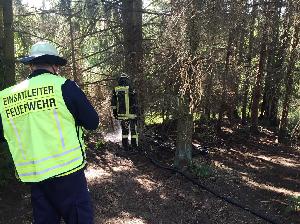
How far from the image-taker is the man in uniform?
3.46m

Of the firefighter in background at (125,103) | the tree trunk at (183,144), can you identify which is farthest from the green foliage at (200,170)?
the firefighter in background at (125,103)

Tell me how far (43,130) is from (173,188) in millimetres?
6589

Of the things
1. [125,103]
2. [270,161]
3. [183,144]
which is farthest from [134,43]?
[270,161]

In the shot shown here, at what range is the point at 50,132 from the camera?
3459mm

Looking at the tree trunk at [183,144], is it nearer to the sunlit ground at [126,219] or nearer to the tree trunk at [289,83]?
the sunlit ground at [126,219]

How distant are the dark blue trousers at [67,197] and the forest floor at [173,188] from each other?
3501mm

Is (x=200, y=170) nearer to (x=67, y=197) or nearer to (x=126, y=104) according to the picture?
(x=126, y=104)

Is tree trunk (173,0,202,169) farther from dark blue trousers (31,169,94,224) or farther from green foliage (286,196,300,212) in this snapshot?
dark blue trousers (31,169,94,224)

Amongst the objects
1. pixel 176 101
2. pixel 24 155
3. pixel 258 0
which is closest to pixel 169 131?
pixel 176 101

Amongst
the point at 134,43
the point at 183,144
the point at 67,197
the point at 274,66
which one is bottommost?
the point at 183,144

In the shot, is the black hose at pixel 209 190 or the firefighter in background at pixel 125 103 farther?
the firefighter in background at pixel 125 103

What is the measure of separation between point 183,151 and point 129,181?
2156mm

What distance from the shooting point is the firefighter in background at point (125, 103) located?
10086 millimetres

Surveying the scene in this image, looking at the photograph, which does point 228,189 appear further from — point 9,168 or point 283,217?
point 9,168
